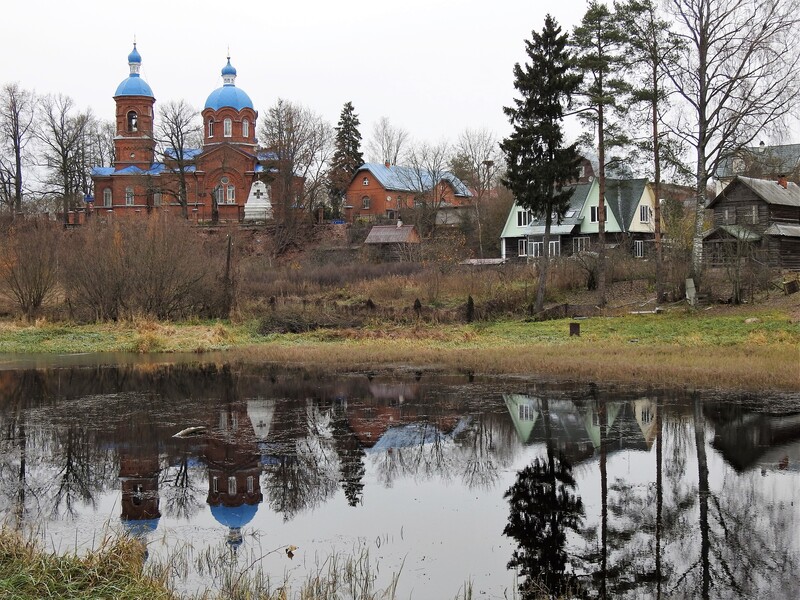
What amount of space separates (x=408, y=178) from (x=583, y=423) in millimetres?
65218

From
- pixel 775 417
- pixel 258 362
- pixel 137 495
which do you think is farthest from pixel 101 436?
pixel 775 417

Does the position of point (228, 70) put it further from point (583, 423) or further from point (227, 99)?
point (583, 423)

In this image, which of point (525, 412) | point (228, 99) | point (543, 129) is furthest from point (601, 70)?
point (228, 99)

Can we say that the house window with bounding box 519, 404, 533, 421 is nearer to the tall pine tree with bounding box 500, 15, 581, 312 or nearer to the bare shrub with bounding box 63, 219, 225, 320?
the tall pine tree with bounding box 500, 15, 581, 312

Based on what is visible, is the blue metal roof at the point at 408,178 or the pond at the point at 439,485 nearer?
the pond at the point at 439,485

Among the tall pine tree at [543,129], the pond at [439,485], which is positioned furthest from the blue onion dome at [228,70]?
the pond at [439,485]

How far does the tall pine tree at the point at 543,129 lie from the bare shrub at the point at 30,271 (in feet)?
69.3

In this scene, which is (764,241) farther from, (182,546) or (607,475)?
(182,546)

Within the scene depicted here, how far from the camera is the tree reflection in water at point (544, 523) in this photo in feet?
25.4

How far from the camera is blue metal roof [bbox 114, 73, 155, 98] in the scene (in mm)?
70125

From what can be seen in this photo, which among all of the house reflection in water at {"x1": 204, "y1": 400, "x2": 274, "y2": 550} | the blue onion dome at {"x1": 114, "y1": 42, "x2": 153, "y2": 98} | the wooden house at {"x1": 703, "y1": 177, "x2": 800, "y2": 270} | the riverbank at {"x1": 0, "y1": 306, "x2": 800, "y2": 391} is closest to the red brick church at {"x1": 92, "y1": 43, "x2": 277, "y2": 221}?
the blue onion dome at {"x1": 114, "y1": 42, "x2": 153, "y2": 98}

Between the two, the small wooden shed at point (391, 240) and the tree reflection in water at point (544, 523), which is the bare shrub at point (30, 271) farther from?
the tree reflection in water at point (544, 523)

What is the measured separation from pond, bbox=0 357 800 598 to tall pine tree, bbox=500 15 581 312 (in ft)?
52.8

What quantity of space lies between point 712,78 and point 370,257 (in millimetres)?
33099
